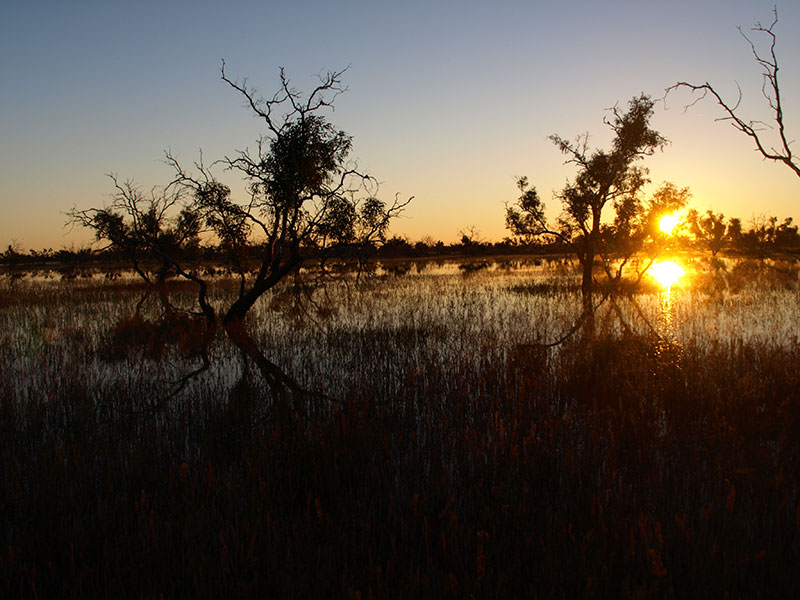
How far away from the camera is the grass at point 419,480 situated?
3.78m

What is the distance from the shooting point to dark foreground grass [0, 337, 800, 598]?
12.3 ft

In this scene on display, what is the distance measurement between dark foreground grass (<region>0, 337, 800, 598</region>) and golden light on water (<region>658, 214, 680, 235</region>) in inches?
701

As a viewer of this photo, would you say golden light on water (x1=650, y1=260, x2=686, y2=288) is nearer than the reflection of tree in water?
No

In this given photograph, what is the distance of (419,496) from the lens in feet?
16.1

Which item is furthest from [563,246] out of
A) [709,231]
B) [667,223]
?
[709,231]

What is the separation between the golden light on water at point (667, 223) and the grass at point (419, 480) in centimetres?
1485

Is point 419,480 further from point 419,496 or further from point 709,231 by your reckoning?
point 709,231

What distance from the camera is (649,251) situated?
2623 cm

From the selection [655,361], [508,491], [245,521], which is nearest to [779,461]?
[508,491]

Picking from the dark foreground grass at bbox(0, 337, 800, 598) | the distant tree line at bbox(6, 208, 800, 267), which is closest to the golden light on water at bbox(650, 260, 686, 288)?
the distant tree line at bbox(6, 208, 800, 267)

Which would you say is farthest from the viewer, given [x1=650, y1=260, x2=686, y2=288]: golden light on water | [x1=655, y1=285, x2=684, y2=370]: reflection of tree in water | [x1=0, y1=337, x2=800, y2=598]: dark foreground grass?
[x1=650, y1=260, x2=686, y2=288]: golden light on water

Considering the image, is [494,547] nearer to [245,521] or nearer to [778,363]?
[245,521]

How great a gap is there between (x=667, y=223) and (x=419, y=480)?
24.2 metres

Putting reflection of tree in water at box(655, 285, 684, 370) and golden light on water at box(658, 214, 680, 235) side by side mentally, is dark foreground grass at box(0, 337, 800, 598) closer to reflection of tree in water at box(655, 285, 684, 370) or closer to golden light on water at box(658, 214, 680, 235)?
reflection of tree in water at box(655, 285, 684, 370)
